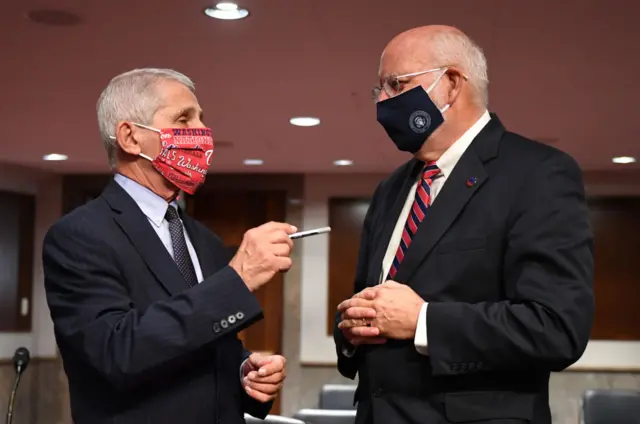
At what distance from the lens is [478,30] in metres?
3.42

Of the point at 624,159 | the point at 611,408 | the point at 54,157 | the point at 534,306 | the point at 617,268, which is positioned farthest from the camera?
the point at 617,268

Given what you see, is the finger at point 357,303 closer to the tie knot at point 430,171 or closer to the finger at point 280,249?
the finger at point 280,249

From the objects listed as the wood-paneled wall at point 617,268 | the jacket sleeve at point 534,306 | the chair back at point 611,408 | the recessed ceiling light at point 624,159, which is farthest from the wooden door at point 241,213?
the jacket sleeve at point 534,306

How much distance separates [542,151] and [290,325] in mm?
6472

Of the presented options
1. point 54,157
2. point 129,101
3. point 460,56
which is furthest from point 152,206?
point 54,157

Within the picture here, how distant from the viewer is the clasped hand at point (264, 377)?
5.81ft

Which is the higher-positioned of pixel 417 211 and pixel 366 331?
pixel 417 211

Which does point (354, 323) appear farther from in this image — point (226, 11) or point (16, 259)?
point (16, 259)

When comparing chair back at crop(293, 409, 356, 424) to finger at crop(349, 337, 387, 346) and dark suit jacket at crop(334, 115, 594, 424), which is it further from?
finger at crop(349, 337, 387, 346)

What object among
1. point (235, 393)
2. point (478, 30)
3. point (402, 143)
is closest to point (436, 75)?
point (402, 143)

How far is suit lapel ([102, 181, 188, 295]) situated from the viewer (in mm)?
1685

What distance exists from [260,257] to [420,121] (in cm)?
49

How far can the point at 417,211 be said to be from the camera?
1731 millimetres

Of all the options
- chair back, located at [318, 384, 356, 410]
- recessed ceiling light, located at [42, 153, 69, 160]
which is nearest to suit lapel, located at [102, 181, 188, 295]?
chair back, located at [318, 384, 356, 410]
